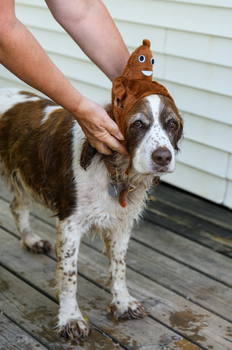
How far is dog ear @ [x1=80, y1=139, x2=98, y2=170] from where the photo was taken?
7.55ft

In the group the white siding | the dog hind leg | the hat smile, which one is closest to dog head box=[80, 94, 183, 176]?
the hat smile

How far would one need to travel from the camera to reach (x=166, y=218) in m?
3.79

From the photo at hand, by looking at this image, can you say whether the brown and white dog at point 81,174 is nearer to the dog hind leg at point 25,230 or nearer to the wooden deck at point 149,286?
the wooden deck at point 149,286

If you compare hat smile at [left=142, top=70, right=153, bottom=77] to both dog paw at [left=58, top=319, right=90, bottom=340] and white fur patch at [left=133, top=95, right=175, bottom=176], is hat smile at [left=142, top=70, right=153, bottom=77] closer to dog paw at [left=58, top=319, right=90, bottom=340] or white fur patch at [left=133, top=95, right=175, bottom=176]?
white fur patch at [left=133, top=95, right=175, bottom=176]

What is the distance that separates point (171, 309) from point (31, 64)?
1581 millimetres

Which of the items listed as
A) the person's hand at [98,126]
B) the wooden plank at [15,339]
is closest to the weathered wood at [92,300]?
the wooden plank at [15,339]

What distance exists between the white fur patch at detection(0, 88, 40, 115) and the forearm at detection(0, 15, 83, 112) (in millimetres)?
1018

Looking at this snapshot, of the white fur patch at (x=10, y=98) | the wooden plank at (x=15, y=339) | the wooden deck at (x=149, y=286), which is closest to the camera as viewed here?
the wooden plank at (x=15, y=339)

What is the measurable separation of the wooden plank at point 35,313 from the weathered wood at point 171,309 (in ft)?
0.80

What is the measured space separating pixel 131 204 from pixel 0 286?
96 centimetres

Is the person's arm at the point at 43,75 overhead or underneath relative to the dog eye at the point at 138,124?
overhead

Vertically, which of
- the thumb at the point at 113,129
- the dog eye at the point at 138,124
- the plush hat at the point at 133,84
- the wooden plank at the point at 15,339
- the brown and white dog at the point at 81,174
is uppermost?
the plush hat at the point at 133,84

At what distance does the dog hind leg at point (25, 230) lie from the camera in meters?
3.17

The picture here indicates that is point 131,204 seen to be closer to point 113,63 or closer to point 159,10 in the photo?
point 113,63
